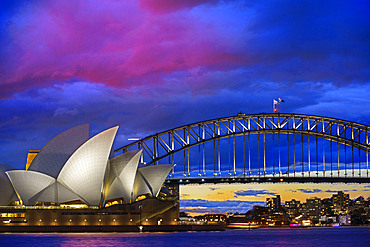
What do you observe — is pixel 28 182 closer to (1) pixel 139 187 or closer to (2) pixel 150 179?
(1) pixel 139 187

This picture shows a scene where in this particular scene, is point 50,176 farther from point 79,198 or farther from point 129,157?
point 129,157

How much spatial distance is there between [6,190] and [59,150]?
31.3ft

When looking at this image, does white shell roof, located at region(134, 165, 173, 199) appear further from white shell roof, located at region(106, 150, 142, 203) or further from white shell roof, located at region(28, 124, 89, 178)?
white shell roof, located at region(28, 124, 89, 178)

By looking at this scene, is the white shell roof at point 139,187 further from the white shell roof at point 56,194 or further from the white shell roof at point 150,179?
the white shell roof at point 56,194

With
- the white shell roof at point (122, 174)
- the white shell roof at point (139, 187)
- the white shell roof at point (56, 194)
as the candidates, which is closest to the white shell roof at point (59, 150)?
the white shell roof at point (56, 194)

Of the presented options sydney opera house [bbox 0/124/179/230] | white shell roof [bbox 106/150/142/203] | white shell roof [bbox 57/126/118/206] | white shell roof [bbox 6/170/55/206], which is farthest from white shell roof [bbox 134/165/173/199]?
white shell roof [bbox 6/170/55/206]

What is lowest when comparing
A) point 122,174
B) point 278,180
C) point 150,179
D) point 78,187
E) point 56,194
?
point 56,194

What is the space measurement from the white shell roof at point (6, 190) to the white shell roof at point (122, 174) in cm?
1301

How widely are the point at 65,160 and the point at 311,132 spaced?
35370 mm

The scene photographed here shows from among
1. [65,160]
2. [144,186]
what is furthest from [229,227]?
[65,160]

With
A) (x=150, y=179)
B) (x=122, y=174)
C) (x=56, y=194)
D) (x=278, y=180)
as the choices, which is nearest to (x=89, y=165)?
(x=122, y=174)

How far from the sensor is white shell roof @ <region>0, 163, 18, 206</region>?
79344 millimetres

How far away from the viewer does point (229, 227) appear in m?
133

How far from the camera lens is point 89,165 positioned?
73.0 metres
